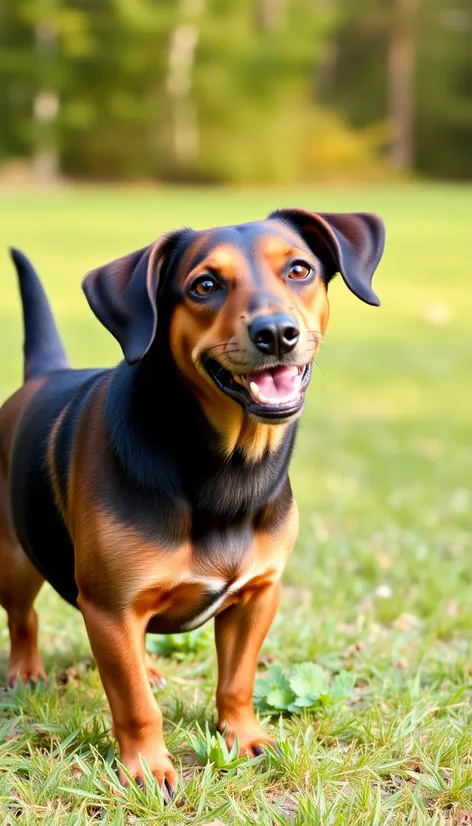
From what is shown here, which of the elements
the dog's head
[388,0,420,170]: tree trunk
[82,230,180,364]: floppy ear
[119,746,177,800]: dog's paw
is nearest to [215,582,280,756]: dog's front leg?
[119,746,177,800]: dog's paw

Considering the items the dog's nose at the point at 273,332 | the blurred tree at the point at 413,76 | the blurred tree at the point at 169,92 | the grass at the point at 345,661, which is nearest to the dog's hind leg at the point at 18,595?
the grass at the point at 345,661

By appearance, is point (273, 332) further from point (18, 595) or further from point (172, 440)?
point (18, 595)

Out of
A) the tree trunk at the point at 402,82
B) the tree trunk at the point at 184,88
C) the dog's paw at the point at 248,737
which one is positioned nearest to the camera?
the dog's paw at the point at 248,737

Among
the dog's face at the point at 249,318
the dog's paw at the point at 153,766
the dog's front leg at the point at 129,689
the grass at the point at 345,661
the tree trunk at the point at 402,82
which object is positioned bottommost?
the tree trunk at the point at 402,82

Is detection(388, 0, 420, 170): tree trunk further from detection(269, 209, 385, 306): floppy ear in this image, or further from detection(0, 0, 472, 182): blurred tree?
detection(269, 209, 385, 306): floppy ear

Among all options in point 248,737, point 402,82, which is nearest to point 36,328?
point 248,737

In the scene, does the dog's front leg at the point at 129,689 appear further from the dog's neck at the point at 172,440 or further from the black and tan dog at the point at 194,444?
the dog's neck at the point at 172,440

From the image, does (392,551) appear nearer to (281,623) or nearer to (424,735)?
(281,623)

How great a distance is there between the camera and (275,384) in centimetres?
303

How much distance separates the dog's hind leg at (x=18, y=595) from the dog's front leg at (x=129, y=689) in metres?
0.77

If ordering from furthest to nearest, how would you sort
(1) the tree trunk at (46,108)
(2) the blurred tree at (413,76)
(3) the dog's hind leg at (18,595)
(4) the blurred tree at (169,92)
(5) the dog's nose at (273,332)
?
(2) the blurred tree at (413,76) → (4) the blurred tree at (169,92) → (1) the tree trunk at (46,108) → (3) the dog's hind leg at (18,595) → (5) the dog's nose at (273,332)

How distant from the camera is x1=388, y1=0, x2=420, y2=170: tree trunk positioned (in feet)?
182

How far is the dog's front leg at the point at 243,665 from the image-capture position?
3.46 metres

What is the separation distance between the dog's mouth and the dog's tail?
1.35 m
